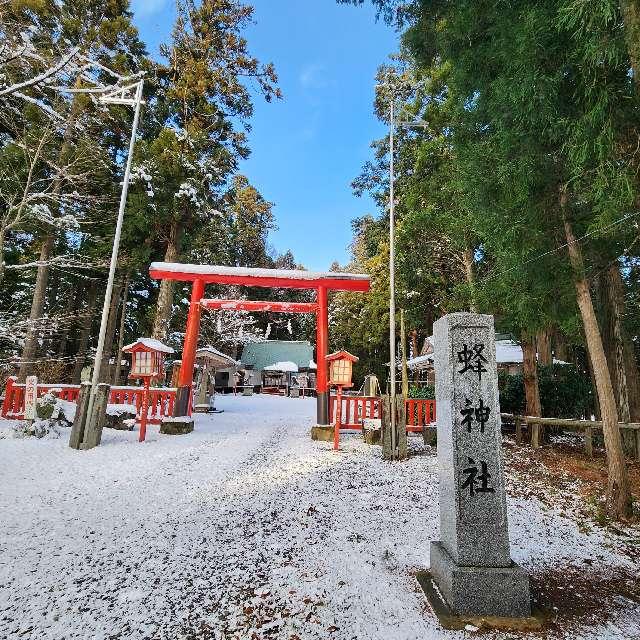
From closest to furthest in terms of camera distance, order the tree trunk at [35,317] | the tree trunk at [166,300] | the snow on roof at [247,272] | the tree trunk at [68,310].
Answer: the snow on roof at [247,272] → the tree trunk at [35,317] → the tree trunk at [166,300] → the tree trunk at [68,310]

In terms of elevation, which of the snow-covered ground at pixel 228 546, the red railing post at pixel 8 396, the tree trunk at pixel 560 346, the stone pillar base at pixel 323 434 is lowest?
the snow-covered ground at pixel 228 546

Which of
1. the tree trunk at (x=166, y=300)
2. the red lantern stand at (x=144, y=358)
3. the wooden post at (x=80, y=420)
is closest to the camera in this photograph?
the wooden post at (x=80, y=420)

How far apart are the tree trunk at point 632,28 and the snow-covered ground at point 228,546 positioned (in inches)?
183

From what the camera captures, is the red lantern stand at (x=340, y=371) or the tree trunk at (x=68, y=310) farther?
the tree trunk at (x=68, y=310)

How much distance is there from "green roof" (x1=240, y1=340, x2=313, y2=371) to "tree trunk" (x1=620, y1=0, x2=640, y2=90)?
26.8 meters

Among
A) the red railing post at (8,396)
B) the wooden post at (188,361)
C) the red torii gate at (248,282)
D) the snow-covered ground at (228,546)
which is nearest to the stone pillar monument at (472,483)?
the snow-covered ground at (228,546)

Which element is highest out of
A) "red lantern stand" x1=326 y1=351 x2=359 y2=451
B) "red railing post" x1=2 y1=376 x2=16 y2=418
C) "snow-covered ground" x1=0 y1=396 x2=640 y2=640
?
"red lantern stand" x1=326 y1=351 x2=359 y2=451

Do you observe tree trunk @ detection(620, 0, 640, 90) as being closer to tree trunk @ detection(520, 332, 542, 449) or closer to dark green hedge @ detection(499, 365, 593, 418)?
tree trunk @ detection(520, 332, 542, 449)

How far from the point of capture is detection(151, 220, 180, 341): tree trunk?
1331 centimetres

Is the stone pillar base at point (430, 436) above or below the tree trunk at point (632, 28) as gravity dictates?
below

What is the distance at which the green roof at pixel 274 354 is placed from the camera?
2948 cm

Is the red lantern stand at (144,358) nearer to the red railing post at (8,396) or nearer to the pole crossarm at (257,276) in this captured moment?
the pole crossarm at (257,276)

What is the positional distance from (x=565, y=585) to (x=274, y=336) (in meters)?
36.3

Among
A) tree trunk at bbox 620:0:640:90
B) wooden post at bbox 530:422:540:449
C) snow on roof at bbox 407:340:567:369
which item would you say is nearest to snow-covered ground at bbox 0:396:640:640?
wooden post at bbox 530:422:540:449
